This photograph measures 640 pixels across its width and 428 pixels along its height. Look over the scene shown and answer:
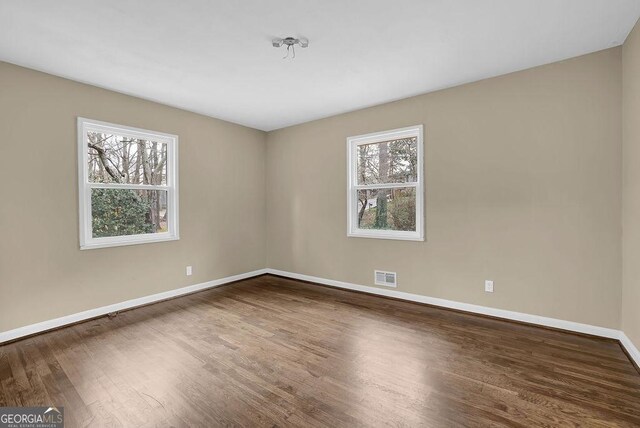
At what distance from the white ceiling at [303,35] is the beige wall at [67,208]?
0.27 meters

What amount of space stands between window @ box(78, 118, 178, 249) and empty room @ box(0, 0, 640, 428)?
0.09ft

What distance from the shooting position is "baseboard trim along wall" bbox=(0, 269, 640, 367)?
266 cm

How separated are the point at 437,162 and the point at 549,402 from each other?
248 centimetres

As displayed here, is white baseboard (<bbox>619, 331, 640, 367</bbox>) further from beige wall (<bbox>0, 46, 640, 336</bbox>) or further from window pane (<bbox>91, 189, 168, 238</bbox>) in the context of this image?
window pane (<bbox>91, 189, 168, 238</bbox>)

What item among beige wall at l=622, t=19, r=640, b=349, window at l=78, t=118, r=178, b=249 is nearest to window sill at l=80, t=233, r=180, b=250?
window at l=78, t=118, r=178, b=249

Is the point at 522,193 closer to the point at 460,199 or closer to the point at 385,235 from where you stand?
the point at 460,199

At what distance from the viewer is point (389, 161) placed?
13.3 ft

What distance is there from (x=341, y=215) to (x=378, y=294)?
1.24 metres

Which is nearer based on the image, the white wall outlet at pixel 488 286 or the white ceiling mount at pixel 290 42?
the white ceiling mount at pixel 290 42

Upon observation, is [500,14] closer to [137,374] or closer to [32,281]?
[137,374]

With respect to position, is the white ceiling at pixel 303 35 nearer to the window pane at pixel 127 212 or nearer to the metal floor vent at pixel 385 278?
the window pane at pixel 127 212

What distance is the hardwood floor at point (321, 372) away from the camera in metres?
1.75

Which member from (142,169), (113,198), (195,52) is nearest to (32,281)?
(113,198)

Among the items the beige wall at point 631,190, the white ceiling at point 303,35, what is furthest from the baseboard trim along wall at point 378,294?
the white ceiling at point 303,35
